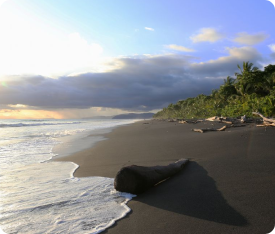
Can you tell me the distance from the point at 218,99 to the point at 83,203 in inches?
2062

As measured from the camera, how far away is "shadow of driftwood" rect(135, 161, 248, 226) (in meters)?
2.83

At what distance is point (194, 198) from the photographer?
339 cm

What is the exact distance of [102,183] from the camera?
4.55 metres

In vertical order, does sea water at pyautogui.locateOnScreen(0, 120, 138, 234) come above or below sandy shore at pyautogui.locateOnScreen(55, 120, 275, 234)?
below

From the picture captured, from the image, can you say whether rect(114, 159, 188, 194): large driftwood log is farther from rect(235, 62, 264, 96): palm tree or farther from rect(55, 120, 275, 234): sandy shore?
rect(235, 62, 264, 96): palm tree

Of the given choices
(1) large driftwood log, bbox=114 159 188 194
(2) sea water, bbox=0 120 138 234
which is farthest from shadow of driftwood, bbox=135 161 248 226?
(2) sea water, bbox=0 120 138 234

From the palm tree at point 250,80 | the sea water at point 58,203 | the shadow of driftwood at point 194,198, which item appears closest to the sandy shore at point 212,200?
the shadow of driftwood at point 194,198

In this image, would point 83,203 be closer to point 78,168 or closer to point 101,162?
point 78,168

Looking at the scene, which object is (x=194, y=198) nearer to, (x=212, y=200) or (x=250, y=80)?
(x=212, y=200)

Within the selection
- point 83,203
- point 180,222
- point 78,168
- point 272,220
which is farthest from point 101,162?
point 272,220

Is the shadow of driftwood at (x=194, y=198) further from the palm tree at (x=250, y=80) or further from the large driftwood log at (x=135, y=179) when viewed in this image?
the palm tree at (x=250, y=80)

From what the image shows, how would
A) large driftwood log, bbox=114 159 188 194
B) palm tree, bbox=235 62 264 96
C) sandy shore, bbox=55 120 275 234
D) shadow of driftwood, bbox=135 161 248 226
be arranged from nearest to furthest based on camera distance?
sandy shore, bbox=55 120 275 234 < shadow of driftwood, bbox=135 161 248 226 < large driftwood log, bbox=114 159 188 194 < palm tree, bbox=235 62 264 96

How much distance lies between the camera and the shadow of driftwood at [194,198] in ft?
9.30

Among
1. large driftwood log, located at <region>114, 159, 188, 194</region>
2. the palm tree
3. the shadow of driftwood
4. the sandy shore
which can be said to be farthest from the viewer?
the palm tree
